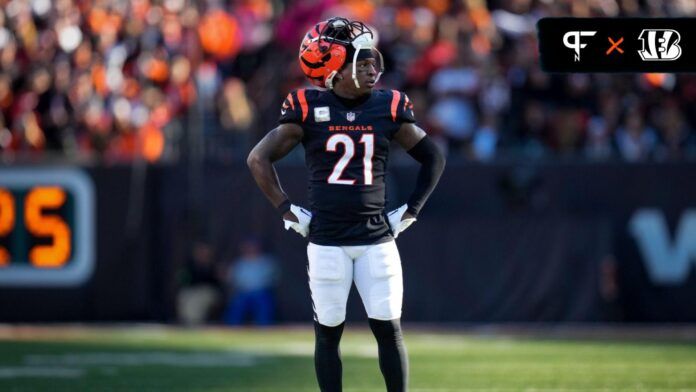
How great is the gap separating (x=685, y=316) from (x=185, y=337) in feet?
18.9

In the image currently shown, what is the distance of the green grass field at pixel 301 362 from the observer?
9.88 m

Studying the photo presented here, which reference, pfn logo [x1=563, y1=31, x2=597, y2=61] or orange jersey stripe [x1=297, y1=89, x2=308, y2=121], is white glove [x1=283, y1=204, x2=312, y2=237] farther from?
pfn logo [x1=563, y1=31, x2=597, y2=61]

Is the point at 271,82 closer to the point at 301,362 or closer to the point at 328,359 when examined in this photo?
the point at 301,362

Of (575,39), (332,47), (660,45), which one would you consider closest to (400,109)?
(332,47)

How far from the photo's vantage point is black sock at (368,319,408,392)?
7.06 m

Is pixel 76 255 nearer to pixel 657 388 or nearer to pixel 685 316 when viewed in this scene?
pixel 685 316

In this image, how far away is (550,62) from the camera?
21.7 ft

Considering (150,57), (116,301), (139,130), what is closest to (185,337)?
(116,301)

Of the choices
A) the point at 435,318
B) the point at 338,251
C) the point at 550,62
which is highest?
the point at 550,62

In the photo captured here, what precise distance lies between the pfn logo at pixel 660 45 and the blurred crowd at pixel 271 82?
31.0ft

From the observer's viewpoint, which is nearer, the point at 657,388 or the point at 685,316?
the point at 657,388

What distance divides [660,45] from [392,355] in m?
2.03

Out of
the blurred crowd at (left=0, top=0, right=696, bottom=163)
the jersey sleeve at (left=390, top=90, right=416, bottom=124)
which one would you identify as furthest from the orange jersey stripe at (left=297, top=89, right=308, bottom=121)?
the blurred crowd at (left=0, top=0, right=696, bottom=163)

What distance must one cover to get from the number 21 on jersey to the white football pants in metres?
0.35
